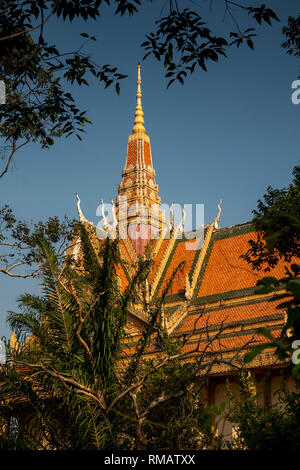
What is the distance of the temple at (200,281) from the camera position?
613 inches

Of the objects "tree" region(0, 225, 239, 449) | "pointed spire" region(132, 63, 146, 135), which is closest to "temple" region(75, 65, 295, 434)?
"pointed spire" region(132, 63, 146, 135)

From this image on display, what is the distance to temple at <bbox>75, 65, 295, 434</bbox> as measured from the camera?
51.1 feet

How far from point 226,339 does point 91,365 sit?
34.4 ft

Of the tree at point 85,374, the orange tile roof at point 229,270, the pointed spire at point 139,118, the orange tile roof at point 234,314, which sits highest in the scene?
the pointed spire at point 139,118

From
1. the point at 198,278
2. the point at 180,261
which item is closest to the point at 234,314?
the point at 198,278

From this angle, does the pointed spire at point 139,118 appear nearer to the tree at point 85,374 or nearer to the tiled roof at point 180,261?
the tiled roof at point 180,261

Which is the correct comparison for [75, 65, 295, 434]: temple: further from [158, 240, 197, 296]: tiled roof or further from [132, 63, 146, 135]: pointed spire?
[132, 63, 146, 135]: pointed spire

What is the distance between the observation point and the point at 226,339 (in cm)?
1680

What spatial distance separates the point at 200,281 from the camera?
21359mm

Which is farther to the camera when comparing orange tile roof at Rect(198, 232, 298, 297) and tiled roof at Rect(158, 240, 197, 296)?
tiled roof at Rect(158, 240, 197, 296)

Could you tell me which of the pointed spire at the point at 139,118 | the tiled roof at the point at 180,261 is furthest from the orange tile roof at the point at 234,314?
A: the pointed spire at the point at 139,118

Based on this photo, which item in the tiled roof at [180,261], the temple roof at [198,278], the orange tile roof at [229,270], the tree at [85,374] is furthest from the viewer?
the tiled roof at [180,261]
